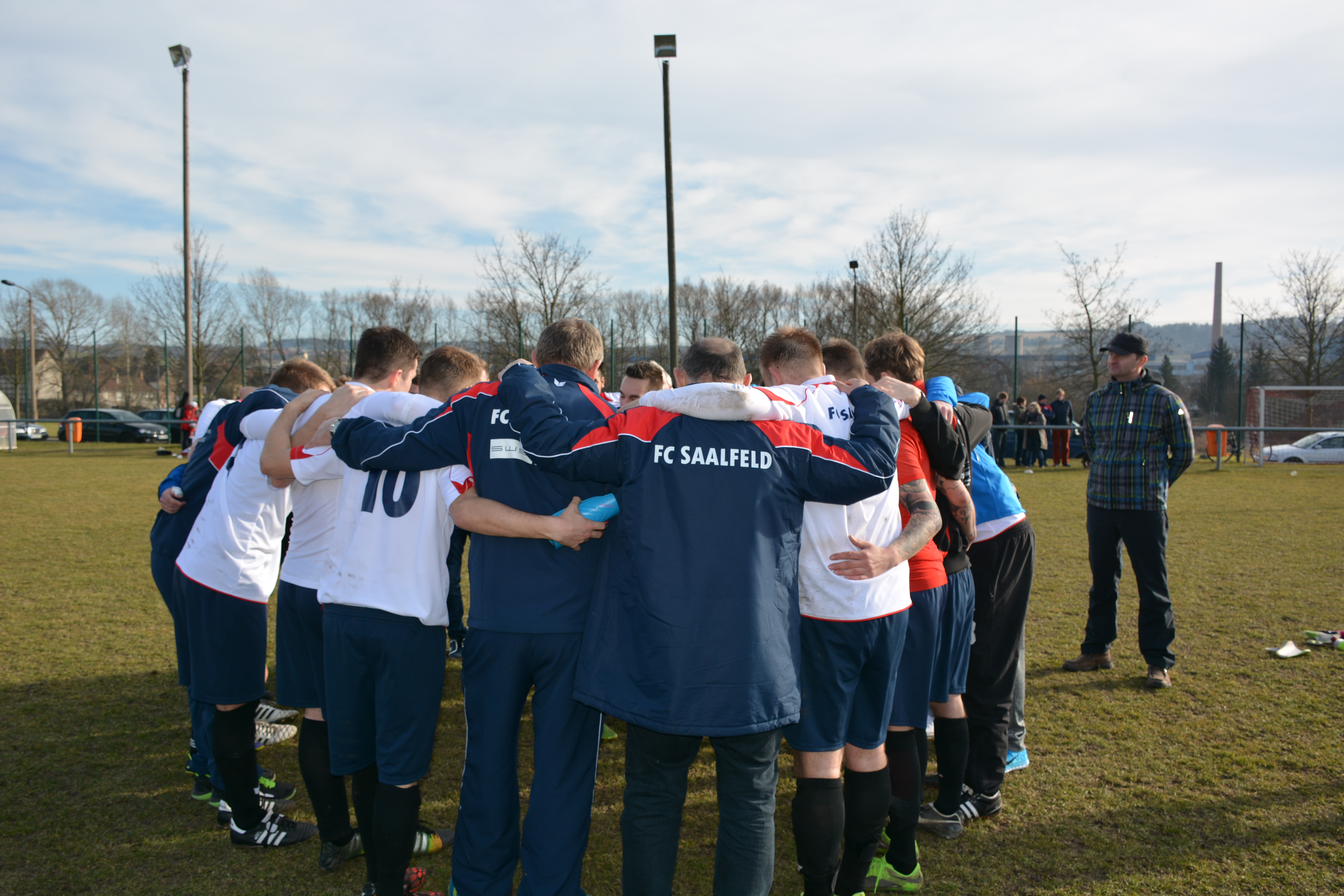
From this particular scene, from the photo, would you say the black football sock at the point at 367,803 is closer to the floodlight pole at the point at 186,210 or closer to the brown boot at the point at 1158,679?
the brown boot at the point at 1158,679

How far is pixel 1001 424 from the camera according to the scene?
18875 mm

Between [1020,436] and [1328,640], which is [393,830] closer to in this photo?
[1328,640]

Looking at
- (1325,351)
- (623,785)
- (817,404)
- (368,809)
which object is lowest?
(623,785)

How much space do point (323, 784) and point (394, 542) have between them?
1049 mm

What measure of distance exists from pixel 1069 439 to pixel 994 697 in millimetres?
19038

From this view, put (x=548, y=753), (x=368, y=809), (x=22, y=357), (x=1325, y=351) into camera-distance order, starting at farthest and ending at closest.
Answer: (x=22, y=357) < (x=1325, y=351) < (x=368, y=809) < (x=548, y=753)

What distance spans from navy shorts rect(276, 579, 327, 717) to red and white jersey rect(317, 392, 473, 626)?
185 mm

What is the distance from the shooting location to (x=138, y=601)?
22.7ft

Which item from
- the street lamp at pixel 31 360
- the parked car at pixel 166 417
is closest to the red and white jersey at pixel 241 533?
the parked car at pixel 166 417

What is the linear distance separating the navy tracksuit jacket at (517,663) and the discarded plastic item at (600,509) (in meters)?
0.15

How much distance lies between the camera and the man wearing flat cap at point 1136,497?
4953mm

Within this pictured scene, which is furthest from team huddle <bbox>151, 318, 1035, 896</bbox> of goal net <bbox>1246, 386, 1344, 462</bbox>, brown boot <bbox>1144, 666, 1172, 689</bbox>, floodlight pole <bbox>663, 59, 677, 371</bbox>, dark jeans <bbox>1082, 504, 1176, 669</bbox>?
goal net <bbox>1246, 386, 1344, 462</bbox>

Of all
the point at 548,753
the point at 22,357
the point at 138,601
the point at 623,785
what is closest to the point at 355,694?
the point at 548,753

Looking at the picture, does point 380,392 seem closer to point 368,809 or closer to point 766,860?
point 368,809
